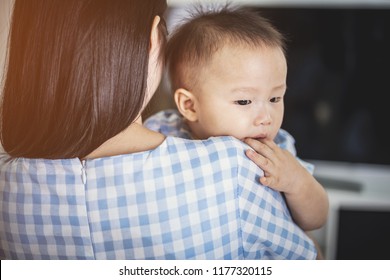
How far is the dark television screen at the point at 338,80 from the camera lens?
4.69ft

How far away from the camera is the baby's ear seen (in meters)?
0.80

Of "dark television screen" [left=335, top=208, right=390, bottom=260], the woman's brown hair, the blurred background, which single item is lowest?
"dark television screen" [left=335, top=208, right=390, bottom=260]

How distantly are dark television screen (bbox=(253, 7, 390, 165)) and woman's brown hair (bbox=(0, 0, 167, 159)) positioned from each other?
3.10ft

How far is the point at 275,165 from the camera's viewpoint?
638 millimetres

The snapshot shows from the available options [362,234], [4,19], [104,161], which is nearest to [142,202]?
[104,161]

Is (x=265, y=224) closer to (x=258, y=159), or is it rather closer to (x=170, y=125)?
(x=258, y=159)

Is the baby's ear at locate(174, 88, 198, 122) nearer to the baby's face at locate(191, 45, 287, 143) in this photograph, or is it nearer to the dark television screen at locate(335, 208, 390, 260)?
the baby's face at locate(191, 45, 287, 143)

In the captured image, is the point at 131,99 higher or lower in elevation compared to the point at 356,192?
higher

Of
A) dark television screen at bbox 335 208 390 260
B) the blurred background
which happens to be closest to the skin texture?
the blurred background

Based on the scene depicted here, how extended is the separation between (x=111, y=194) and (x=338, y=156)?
1211mm

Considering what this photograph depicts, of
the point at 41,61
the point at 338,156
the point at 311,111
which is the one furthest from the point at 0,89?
the point at 338,156

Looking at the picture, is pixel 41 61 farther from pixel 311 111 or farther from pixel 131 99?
pixel 311 111

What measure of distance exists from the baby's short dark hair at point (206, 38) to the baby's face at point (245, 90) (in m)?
0.02

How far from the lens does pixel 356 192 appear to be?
1.53 m
